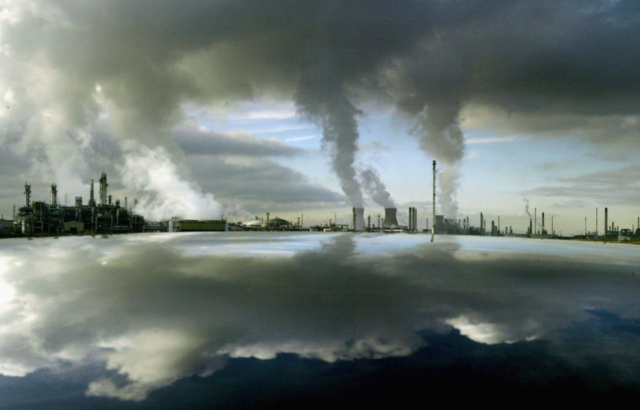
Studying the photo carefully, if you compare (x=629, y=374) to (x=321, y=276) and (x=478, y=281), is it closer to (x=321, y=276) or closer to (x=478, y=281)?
(x=478, y=281)

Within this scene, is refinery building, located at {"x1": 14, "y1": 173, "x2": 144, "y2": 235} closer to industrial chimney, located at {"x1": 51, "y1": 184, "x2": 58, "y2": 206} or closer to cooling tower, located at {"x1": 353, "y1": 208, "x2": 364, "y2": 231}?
industrial chimney, located at {"x1": 51, "y1": 184, "x2": 58, "y2": 206}

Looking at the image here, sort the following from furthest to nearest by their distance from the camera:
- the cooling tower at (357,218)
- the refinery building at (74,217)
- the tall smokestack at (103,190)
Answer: the cooling tower at (357,218)
the tall smokestack at (103,190)
the refinery building at (74,217)

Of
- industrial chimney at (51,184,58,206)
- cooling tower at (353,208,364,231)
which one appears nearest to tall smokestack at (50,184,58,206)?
industrial chimney at (51,184,58,206)

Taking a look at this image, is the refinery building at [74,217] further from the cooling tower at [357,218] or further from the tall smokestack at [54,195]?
the cooling tower at [357,218]

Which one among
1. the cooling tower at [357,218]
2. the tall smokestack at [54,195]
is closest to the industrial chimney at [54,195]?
the tall smokestack at [54,195]

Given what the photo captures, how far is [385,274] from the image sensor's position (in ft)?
96.3

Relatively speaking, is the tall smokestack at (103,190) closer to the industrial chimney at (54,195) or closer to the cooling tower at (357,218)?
the industrial chimney at (54,195)

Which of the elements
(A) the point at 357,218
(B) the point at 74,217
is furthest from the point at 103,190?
(A) the point at 357,218

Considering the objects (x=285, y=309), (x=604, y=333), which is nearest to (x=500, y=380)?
(x=604, y=333)

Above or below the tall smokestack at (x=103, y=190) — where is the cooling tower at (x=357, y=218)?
below

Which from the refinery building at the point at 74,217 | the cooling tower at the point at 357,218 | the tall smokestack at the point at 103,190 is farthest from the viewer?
the cooling tower at the point at 357,218

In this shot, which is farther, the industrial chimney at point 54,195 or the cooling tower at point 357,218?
the cooling tower at point 357,218

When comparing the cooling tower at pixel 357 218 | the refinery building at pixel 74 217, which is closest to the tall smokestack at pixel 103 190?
the refinery building at pixel 74 217

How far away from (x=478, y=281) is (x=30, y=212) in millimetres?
147897
